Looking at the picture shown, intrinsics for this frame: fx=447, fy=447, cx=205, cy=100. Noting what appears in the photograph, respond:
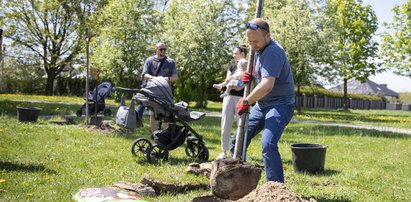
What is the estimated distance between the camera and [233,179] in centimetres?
412

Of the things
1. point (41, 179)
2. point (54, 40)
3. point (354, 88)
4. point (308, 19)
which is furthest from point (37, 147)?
point (354, 88)

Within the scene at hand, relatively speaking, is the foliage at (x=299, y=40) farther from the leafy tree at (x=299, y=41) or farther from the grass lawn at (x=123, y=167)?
the grass lawn at (x=123, y=167)

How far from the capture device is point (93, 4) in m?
13.8

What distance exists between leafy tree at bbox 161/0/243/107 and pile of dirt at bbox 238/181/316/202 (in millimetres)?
23772

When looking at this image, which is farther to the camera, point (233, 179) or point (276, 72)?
point (276, 72)

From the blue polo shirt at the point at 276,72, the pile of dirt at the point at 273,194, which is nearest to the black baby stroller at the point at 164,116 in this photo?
the blue polo shirt at the point at 276,72

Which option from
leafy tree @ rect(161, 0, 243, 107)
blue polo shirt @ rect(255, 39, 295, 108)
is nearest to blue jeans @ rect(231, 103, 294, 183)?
blue polo shirt @ rect(255, 39, 295, 108)

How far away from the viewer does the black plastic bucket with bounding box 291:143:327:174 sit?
20.4ft

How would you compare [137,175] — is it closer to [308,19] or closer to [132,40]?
[308,19]

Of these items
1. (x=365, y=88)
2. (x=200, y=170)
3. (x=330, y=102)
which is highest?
(x=365, y=88)

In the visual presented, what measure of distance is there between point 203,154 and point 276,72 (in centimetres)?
312

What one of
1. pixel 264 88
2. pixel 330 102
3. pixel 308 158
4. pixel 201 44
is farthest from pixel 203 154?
pixel 330 102

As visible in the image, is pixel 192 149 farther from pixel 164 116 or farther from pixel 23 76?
pixel 23 76

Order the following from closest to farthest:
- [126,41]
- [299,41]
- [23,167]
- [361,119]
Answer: [23,167], [361,119], [299,41], [126,41]
